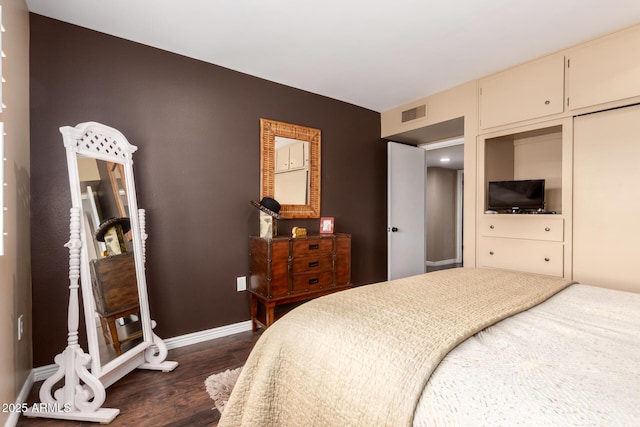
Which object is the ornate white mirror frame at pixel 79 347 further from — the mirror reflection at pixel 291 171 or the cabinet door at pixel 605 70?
the cabinet door at pixel 605 70

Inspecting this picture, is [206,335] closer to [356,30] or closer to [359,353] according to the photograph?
[359,353]

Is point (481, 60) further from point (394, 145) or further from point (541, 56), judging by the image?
point (394, 145)

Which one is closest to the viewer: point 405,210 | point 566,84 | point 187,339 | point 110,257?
point 110,257

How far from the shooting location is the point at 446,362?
0.85 m

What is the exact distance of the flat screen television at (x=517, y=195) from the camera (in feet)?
8.96

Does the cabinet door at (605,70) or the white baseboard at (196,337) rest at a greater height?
the cabinet door at (605,70)

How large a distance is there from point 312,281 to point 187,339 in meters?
1.17

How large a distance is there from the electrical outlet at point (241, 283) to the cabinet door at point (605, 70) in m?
3.14

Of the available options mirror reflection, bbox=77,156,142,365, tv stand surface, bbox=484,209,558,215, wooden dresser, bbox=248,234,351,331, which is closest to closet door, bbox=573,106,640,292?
tv stand surface, bbox=484,209,558,215

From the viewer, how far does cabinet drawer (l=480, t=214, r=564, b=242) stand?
2.58 m

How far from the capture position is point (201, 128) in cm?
274

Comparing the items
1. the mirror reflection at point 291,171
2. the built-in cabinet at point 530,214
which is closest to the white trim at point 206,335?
the mirror reflection at point 291,171

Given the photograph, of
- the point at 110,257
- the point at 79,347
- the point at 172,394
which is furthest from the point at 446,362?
the point at 110,257

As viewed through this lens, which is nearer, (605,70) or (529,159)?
(605,70)
